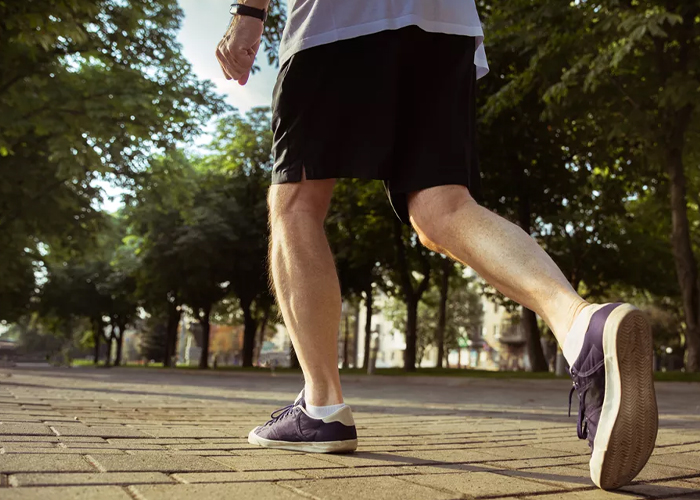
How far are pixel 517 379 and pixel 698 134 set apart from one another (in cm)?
725

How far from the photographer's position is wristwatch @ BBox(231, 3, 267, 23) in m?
2.88

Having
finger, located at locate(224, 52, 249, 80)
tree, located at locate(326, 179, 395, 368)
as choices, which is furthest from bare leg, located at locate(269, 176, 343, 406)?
tree, located at locate(326, 179, 395, 368)

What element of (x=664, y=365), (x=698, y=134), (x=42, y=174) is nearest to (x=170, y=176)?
(x=42, y=174)

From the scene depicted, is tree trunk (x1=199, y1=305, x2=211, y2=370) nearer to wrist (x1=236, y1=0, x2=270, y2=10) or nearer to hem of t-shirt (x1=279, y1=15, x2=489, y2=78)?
wrist (x1=236, y1=0, x2=270, y2=10)

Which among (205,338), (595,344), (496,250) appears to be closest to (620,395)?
(595,344)

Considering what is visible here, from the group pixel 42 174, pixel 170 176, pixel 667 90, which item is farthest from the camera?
pixel 170 176

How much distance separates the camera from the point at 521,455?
2.80 m

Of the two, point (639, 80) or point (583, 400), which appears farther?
point (639, 80)

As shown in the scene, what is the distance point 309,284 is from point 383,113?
2.28 feet

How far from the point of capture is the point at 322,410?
2715mm

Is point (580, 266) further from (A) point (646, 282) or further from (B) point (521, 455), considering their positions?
(B) point (521, 455)

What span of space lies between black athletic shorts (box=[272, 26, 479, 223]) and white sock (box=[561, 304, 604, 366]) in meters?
0.73

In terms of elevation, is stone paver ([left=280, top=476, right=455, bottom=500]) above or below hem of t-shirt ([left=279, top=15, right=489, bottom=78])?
below

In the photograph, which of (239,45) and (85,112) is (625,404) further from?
(85,112)
